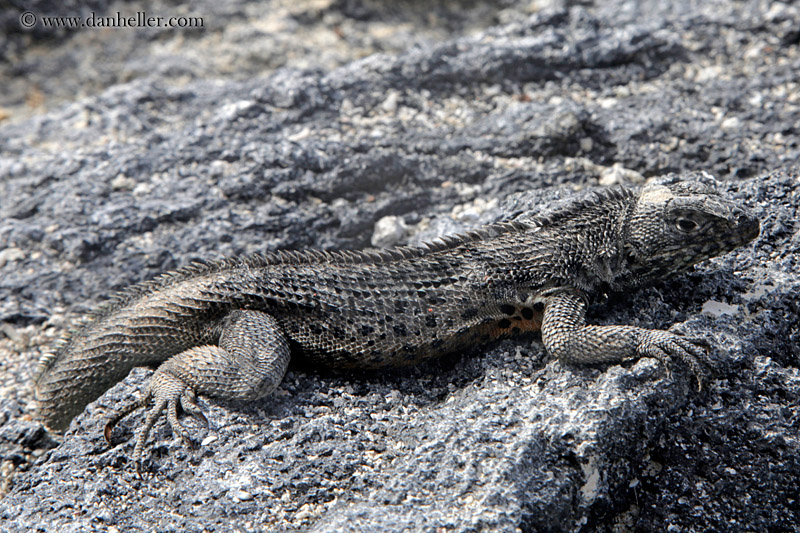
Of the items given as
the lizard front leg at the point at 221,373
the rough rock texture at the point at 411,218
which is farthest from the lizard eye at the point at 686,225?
the lizard front leg at the point at 221,373

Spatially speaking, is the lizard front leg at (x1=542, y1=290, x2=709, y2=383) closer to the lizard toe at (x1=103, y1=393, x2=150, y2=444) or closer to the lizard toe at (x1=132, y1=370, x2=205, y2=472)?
the lizard toe at (x1=132, y1=370, x2=205, y2=472)

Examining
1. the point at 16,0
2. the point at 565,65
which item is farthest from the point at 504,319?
the point at 16,0

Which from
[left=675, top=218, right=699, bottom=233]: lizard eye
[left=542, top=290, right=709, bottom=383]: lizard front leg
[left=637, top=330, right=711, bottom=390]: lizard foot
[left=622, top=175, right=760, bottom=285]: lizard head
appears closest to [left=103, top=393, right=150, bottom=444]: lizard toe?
[left=542, top=290, right=709, bottom=383]: lizard front leg

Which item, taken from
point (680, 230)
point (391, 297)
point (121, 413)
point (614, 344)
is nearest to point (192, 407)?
point (121, 413)

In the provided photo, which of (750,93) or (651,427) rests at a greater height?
(750,93)

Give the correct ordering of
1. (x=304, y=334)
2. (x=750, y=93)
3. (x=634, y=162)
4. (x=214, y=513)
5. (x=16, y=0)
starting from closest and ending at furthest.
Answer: (x=214, y=513), (x=304, y=334), (x=634, y=162), (x=750, y=93), (x=16, y=0)

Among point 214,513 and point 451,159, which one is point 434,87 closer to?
point 451,159

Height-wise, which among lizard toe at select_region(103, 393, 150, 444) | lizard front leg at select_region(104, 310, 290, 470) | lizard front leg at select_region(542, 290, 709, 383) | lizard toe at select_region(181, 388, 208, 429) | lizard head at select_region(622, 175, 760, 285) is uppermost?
lizard head at select_region(622, 175, 760, 285)

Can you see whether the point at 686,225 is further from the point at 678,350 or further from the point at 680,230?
the point at 678,350
